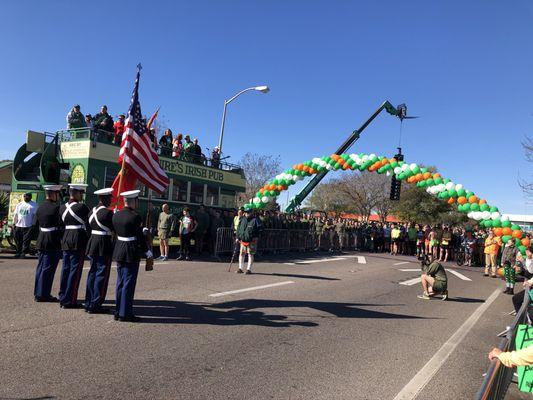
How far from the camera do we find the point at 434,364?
5.29m

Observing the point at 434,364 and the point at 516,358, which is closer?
the point at 516,358

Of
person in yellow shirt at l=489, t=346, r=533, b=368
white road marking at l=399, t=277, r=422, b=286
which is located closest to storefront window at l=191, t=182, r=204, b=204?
white road marking at l=399, t=277, r=422, b=286

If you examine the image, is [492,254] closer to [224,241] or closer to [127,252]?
[224,241]

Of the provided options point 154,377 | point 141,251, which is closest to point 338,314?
point 141,251

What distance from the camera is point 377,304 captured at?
28.7 ft

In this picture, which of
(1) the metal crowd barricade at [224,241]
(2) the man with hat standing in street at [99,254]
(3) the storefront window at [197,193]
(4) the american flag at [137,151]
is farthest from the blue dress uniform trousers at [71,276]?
(3) the storefront window at [197,193]

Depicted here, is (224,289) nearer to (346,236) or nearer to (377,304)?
(377,304)

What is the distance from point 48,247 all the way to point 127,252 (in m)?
1.67

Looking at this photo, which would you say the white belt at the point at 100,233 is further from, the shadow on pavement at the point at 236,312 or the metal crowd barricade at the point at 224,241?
the metal crowd barricade at the point at 224,241

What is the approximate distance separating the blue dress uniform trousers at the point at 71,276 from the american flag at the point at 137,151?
163 cm

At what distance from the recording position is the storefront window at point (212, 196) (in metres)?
17.8

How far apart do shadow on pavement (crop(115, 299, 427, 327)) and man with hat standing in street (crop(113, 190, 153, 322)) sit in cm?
36

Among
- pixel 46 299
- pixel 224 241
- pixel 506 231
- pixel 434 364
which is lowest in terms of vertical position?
pixel 434 364

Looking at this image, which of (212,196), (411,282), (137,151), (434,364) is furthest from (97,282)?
(212,196)
